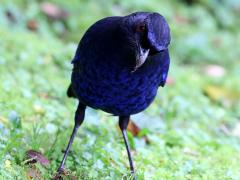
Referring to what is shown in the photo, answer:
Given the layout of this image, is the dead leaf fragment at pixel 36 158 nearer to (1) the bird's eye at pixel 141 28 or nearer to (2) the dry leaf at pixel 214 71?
(1) the bird's eye at pixel 141 28

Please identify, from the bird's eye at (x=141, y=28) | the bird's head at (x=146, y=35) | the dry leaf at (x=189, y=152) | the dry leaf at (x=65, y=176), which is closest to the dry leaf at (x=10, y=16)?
the dry leaf at (x=189, y=152)

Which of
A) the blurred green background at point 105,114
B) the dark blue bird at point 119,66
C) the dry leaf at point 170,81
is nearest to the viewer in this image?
the dark blue bird at point 119,66

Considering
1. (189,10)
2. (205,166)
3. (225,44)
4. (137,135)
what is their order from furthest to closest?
(189,10)
(225,44)
(137,135)
(205,166)

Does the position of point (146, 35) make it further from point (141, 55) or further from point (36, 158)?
point (36, 158)

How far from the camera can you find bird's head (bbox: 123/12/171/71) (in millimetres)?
3195

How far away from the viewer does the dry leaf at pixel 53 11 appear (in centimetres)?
767

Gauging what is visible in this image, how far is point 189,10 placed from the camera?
32.2 feet

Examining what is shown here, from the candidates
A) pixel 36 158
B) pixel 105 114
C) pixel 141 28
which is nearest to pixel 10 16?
pixel 105 114

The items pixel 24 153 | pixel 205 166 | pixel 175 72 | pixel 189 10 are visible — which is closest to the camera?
pixel 24 153

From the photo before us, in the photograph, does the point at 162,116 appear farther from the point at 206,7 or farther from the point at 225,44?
the point at 206,7

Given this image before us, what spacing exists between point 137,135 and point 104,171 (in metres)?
0.96

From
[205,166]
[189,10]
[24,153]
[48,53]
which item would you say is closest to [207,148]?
[205,166]

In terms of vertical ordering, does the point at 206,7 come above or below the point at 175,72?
above

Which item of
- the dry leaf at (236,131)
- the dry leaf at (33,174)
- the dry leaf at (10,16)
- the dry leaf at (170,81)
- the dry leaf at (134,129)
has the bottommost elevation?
the dry leaf at (33,174)
